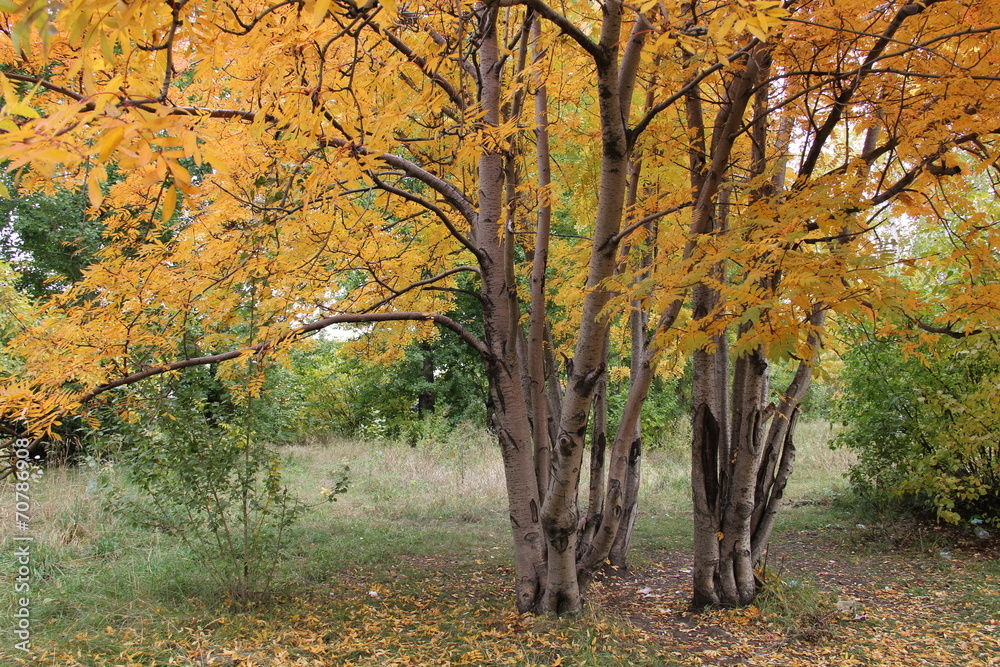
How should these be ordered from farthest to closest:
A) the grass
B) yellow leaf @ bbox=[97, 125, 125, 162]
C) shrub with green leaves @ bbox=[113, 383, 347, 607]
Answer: shrub with green leaves @ bbox=[113, 383, 347, 607]
the grass
yellow leaf @ bbox=[97, 125, 125, 162]

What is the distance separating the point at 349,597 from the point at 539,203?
3.54m

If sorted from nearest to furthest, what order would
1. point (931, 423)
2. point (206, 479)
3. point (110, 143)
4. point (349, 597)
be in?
point (110, 143) → point (206, 479) → point (349, 597) → point (931, 423)

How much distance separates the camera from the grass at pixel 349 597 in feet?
12.2

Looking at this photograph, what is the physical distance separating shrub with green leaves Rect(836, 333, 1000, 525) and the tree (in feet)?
8.03

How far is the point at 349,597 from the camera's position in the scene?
502cm

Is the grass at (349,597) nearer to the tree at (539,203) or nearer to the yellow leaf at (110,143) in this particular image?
the tree at (539,203)

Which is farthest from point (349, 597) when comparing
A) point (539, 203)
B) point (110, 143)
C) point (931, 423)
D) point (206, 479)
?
point (931, 423)

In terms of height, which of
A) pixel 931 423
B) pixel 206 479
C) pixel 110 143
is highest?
pixel 110 143

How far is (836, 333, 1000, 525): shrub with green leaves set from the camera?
605cm

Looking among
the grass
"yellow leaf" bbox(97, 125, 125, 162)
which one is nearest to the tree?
the grass

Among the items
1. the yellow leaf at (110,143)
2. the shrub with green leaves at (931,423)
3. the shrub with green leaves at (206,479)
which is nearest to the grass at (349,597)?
the shrub with green leaves at (206,479)

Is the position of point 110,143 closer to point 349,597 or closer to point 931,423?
point 349,597

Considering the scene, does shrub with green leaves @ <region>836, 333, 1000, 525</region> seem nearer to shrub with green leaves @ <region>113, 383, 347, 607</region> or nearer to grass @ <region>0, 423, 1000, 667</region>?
grass @ <region>0, 423, 1000, 667</region>

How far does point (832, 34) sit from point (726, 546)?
353cm
